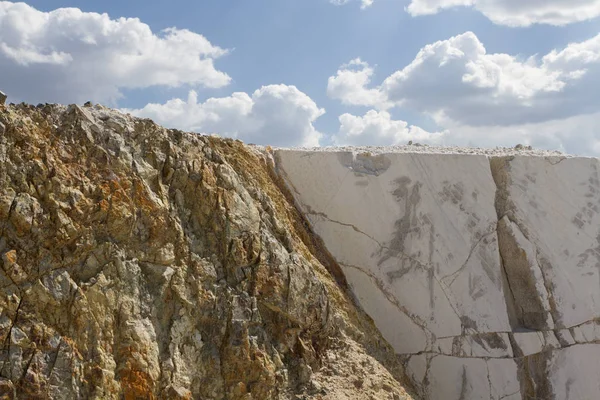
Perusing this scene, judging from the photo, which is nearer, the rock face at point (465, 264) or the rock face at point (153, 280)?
the rock face at point (153, 280)

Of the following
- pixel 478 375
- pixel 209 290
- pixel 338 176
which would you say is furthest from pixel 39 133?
pixel 478 375

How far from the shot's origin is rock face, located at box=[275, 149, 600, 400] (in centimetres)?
663

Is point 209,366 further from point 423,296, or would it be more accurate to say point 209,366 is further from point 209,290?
point 423,296

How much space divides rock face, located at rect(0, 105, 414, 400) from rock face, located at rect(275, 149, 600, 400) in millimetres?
650

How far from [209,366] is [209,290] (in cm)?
55

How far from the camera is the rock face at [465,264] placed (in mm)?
6633

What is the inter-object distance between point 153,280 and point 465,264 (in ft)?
10.8

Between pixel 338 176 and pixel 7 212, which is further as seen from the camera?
pixel 338 176

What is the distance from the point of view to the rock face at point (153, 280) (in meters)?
4.39

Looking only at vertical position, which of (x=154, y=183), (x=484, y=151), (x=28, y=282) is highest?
(x=484, y=151)

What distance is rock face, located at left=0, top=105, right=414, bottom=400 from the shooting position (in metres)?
4.39

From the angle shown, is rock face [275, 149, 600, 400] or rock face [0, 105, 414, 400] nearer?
rock face [0, 105, 414, 400]

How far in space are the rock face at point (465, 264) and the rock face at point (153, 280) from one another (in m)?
0.65

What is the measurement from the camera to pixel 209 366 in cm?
488
